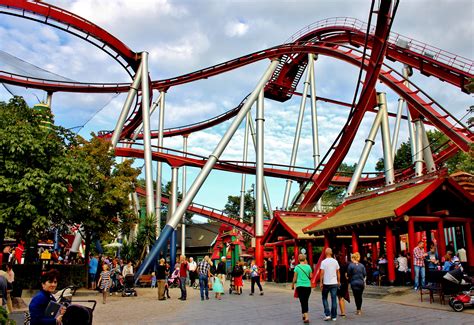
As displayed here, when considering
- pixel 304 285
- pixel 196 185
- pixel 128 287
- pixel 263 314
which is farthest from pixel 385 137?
pixel 304 285

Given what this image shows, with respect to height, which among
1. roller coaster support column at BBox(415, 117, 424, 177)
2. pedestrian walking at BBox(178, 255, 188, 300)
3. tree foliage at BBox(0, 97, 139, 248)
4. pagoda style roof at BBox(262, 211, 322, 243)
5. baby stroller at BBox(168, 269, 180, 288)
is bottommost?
baby stroller at BBox(168, 269, 180, 288)

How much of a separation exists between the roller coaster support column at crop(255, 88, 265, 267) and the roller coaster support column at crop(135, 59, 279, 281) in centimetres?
102

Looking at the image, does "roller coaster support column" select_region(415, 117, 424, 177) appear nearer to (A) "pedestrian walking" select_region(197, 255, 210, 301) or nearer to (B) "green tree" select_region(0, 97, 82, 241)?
(A) "pedestrian walking" select_region(197, 255, 210, 301)

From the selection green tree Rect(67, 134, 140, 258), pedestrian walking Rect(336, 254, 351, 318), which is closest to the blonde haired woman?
pedestrian walking Rect(336, 254, 351, 318)

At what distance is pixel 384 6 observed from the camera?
72.9ft

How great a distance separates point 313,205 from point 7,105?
16.8m

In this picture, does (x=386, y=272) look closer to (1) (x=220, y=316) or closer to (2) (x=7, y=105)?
(1) (x=220, y=316)

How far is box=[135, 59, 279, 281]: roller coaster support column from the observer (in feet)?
70.4

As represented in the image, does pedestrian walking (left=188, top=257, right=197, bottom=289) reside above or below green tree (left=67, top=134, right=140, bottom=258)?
below

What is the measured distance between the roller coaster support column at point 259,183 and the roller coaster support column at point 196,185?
3.35 feet

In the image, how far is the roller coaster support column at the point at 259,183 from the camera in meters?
26.1

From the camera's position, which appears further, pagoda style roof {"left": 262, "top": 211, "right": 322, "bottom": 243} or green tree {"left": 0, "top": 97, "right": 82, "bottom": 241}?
pagoda style roof {"left": 262, "top": 211, "right": 322, "bottom": 243}

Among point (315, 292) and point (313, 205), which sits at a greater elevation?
point (313, 205)

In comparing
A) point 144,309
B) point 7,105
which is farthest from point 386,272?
point 7,105
